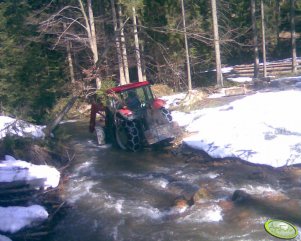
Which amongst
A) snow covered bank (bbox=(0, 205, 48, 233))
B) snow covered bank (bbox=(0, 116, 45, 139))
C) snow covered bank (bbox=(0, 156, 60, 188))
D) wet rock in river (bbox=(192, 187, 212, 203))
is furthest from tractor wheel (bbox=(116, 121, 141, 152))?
snow covered bank (bbox=(0, 205, 48, 233))

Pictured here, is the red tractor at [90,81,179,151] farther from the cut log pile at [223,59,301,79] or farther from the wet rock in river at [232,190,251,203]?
the cut log pile at [223,59,301,79]

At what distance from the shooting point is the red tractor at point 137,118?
13.4 meters

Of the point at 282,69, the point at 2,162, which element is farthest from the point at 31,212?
the point at 282,69

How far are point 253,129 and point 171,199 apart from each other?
16.5ft

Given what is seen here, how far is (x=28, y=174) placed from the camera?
10.1 meters

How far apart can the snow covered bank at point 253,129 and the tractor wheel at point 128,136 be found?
1735 millimetres

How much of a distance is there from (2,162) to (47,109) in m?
14.0

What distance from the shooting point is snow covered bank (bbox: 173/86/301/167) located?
38.3ft

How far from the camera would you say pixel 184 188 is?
10.4 m

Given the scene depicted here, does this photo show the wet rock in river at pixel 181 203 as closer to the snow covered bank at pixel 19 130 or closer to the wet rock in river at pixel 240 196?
the wet rock in river at pixel 240 196

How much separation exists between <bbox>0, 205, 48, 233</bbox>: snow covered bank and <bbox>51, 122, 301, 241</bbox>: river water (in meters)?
0.51

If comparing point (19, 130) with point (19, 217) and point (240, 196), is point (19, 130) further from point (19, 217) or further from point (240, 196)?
point (240, 196)

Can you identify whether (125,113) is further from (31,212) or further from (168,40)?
(168,40)

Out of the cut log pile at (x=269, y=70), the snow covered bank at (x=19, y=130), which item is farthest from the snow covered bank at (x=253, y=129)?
the cut log pile at (x=269, y=70)
